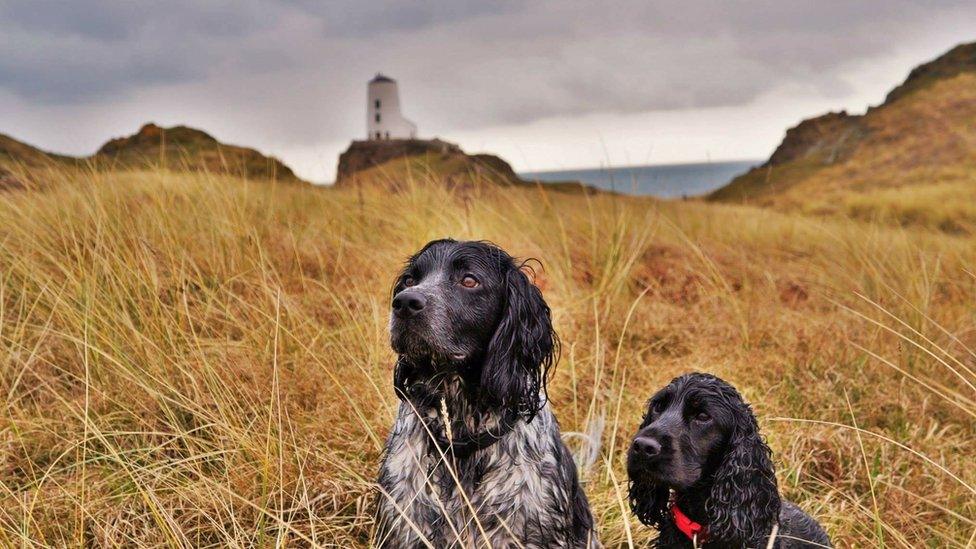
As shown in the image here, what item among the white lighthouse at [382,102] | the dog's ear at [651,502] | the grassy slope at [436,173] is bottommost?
the dog's ear at [651,502]

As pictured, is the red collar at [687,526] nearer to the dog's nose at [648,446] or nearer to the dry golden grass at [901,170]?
the dog's nose at [648,446]

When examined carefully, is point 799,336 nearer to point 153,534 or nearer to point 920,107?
point 153,534

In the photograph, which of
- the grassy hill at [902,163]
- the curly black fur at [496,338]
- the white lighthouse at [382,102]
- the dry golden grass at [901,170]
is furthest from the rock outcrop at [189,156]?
the white lighthouse at [382,102]

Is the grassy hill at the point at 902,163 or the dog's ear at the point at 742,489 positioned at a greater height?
the grassy hill at the point at 902,163

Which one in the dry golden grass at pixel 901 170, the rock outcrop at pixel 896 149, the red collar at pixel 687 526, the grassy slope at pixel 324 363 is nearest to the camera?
the red collar at pixel 687 526

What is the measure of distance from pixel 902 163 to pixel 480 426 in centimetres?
2305

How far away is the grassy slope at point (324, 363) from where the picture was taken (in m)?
3.69

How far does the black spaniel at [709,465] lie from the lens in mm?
2951

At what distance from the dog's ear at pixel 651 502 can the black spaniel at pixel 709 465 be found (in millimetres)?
101

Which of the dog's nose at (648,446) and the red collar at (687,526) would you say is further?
the red collar at (687,526)

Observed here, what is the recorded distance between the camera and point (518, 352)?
3047 millimetres

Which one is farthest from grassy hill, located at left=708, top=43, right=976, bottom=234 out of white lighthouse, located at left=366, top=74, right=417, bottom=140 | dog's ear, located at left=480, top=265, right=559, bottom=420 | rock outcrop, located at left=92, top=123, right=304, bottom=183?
white lighthouse, located at left=366, top=74, right=417, bottom=140

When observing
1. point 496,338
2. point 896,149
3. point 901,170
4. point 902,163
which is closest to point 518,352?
point 496,338

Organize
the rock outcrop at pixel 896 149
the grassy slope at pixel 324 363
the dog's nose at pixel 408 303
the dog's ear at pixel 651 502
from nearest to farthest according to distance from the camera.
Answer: the dog's nose at pixel 408 303, the dog's ear at pixel 651 502, the grassy slope at pixel 324 363, the rock outcrop at pixel 896 149
